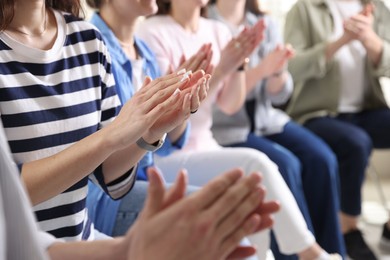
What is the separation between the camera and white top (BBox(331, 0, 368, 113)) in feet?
8.77

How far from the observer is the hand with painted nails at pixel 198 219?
719mm

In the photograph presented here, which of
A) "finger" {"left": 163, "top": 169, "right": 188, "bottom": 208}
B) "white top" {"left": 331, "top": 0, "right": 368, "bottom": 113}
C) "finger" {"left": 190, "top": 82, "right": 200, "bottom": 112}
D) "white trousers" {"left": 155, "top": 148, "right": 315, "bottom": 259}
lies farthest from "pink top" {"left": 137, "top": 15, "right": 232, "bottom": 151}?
"finger" {"left": 163, "top": 169, "right": 188, "bottom": 208}

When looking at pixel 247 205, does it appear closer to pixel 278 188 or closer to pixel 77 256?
pixel 77 256

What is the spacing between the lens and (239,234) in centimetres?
75

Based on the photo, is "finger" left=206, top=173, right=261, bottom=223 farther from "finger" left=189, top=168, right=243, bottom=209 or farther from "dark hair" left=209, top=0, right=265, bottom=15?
"dark hair" left=209, top=0, right=265, bottom=15

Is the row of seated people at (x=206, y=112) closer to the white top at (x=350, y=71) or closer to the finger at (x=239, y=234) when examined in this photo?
the white top at (x=350, y=71)

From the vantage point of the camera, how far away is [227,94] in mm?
2100

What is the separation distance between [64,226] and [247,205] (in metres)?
0.59

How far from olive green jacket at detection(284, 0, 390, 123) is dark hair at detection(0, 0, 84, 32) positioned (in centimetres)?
128

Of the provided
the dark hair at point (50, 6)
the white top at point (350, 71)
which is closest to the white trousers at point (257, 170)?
the dark hair at point (50, 6)

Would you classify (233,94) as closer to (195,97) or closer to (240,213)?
(195,97)

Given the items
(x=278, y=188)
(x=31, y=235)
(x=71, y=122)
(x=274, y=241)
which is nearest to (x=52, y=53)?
(x=71, y=122)

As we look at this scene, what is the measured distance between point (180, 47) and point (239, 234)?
1291 millimetres

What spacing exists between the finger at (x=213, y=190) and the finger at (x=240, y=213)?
2 cm
